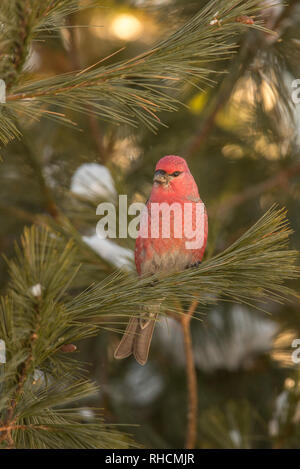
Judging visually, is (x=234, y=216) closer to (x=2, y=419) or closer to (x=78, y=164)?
(x=78, y=164)

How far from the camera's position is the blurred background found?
2537mm

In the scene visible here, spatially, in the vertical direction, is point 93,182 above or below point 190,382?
above

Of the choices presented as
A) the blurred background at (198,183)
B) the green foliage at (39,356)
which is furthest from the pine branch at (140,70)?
the blurred background at (198,183)

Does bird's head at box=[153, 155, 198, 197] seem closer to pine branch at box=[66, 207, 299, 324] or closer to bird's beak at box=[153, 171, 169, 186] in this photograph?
bird's beak at box=[153, 171, 169, 186]

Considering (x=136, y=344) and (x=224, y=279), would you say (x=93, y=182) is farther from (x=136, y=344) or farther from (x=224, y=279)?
(x=224, y=279)

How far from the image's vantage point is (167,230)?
1.90 meters

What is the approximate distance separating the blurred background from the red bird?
135 mm

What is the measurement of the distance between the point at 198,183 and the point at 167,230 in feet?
4.23

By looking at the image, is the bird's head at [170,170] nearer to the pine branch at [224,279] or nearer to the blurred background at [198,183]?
the blurred background at [198,183]

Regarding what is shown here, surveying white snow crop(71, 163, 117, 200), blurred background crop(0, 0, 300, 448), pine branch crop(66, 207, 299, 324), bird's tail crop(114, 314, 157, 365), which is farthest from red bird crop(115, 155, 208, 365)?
pine branch crop(66, 207, 299, 324)

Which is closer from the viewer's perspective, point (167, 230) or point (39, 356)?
point (39, 356)

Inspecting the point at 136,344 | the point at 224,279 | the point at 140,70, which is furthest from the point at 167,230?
the point at 140,70

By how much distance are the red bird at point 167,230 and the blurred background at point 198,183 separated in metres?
0.14
